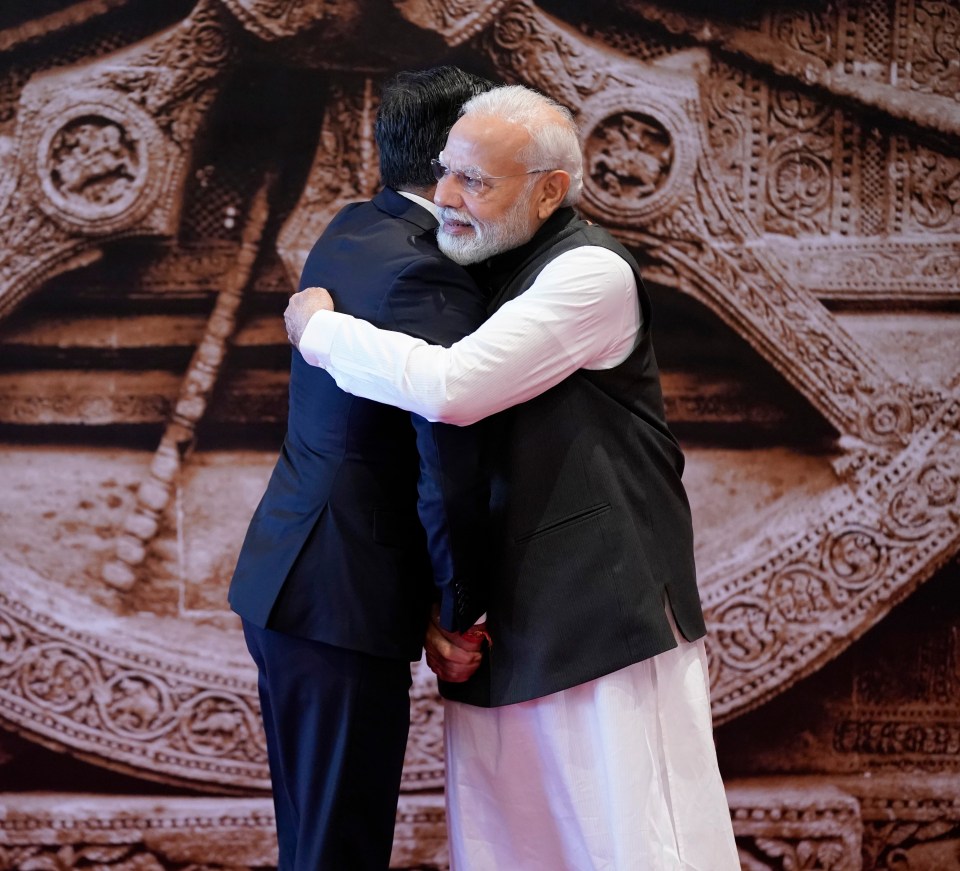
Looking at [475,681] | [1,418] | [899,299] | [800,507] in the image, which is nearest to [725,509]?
[800,507]

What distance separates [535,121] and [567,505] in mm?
630

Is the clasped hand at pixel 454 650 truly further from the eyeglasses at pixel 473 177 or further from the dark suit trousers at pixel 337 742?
the eyeglasses at pixel 473 177

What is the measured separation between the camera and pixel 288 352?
286 cm

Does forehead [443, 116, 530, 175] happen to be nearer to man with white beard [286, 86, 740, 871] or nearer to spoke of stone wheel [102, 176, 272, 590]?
man with white beard [286, 86, 740, 871]

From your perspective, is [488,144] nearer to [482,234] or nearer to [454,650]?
[482,234]

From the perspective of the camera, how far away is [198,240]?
9.25 ft

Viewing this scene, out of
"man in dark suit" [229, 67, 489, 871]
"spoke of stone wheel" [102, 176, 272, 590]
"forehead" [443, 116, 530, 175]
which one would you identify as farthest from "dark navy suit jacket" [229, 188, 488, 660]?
"spoke of stone wheel" [102, 176, 272, 590]

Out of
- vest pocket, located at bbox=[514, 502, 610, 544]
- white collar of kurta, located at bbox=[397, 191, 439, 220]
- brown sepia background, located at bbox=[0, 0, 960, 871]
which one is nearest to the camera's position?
vest pocket, located at bbox=[514, 502, 610, 544]

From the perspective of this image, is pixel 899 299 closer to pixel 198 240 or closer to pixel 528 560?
pixel 528 560

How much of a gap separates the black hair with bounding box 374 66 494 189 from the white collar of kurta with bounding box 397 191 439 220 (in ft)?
0.06

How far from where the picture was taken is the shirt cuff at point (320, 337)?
1709mm

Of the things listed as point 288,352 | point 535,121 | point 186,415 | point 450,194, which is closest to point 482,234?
point 450,194

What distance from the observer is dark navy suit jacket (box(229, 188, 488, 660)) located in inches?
66.5

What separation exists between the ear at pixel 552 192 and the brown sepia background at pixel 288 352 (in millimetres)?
1051
